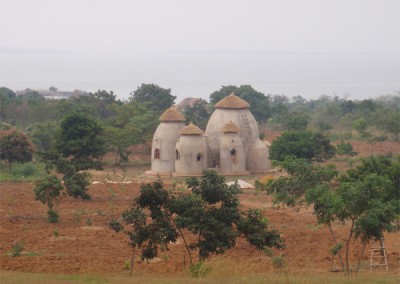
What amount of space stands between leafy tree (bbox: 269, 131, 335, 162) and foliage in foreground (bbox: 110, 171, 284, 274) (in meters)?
21.6

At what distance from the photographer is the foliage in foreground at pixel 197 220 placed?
15461 millimetres

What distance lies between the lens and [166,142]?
3922cm

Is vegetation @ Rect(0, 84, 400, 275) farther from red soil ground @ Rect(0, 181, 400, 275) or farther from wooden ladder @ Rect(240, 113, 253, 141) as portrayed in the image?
wooden ladder @ Rect(240, 113, 253, 141)

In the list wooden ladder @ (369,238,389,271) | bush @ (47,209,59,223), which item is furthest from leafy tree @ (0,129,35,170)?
wooden ladder @ (369,238,389,271)

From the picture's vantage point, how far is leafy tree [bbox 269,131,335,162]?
124 ft

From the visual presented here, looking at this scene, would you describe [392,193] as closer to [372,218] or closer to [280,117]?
[372,218]

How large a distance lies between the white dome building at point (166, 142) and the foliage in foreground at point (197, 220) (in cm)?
2305

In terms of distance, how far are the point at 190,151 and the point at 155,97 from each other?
27.2 meters

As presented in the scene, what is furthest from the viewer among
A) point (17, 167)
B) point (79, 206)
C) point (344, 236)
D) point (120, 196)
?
point (17, 167)

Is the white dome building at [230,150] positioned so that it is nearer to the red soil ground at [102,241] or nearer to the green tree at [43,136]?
the red soil ground at [102,241]

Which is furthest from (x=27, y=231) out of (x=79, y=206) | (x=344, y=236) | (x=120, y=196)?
(x=344, y=236)

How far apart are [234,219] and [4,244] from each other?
8830 millimetres

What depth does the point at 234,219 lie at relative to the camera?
16031 mm

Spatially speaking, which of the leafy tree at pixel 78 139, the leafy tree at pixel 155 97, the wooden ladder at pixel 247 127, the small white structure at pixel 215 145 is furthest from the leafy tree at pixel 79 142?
the leafy tree at pixel 155 97
